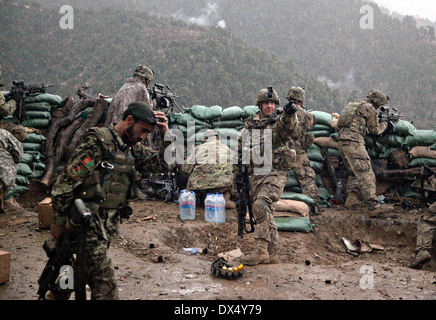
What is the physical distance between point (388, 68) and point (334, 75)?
488 centimetres

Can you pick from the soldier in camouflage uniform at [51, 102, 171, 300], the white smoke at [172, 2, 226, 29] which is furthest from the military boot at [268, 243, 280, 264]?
the white smoke at [172, 2, 226, 29]

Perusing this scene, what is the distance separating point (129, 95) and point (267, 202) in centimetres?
290

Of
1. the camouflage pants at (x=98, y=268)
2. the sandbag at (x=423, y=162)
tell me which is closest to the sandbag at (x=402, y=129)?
the sandbag at (x=423, y=162)

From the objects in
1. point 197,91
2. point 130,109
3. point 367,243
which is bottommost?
point 367,243

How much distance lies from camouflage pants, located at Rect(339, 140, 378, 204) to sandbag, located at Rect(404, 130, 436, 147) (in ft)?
3.70

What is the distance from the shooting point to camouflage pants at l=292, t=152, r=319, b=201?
685 centimetres

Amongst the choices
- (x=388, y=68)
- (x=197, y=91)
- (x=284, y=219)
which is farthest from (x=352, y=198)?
(x=388, y=68)

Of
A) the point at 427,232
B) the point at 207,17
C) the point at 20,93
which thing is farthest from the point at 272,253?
the point at 207,17

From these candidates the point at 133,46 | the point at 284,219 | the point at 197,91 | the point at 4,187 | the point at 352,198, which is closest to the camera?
the point at 4,187

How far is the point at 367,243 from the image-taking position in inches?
241

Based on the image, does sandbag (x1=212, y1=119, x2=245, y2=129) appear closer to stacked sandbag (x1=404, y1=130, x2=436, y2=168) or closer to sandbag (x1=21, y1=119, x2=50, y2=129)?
stacked sandbag (x1=404, y1=130, x2=436, y2=168)

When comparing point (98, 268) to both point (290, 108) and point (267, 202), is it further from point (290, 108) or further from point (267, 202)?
point (290, 108)
